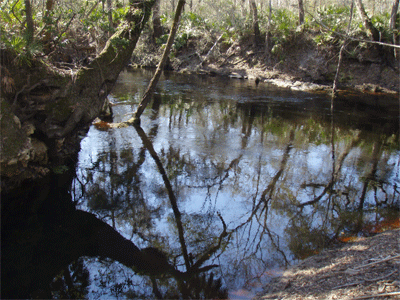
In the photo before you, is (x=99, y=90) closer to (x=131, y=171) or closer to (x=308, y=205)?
(x=131, y=171)

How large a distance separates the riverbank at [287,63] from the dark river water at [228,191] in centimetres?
955

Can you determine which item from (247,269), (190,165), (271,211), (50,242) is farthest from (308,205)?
(50,242)

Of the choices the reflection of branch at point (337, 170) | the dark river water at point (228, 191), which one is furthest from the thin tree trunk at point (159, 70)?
the reflection of branch at point (337, 170)

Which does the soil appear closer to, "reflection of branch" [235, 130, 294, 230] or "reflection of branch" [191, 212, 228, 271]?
"reflection of branch" [191, 212, 228, 271]

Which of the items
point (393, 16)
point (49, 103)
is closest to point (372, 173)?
point (49, 103)

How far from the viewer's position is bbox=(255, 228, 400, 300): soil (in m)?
3.80

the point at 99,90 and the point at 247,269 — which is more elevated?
the point at 99,90

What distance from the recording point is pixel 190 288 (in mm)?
4801

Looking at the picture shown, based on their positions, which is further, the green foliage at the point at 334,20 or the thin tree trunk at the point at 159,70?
the green foliage at the point at 334,20

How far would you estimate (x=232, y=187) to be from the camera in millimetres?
8047

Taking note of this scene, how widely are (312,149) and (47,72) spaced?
8.10 metres

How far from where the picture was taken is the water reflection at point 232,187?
5.58 metres

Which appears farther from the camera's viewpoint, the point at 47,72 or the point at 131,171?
the point at 131,171

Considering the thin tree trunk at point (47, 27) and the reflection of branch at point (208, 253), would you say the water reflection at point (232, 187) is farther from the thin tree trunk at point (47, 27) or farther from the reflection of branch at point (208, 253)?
the thin tree trunk at point (47, 27)
